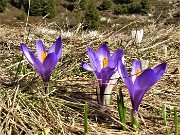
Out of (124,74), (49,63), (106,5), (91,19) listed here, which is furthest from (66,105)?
(106,5)

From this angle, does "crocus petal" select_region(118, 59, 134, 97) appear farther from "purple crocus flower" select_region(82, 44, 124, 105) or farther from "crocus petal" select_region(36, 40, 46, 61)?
"crocus petal" select_region(36, 40, 46, 61)

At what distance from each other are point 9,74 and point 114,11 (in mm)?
29599

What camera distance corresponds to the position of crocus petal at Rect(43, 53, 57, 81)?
129cm

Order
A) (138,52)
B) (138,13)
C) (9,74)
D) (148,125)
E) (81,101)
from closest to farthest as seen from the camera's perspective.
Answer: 1. (148,125)
2. (81,101)
3. (9,74)
4. (138,52)
5. (138,13)

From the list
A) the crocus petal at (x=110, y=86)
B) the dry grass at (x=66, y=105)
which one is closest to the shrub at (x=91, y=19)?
the dry grass at (x=66, y=105)

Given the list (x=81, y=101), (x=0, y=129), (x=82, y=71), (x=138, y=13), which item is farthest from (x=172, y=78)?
(x=138, y=13)

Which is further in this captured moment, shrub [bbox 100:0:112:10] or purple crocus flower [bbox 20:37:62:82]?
shrub [bbox 100:0:112:10]

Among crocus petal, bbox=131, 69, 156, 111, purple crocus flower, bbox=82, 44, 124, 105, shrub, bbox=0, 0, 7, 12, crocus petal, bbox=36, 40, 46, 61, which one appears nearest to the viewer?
crocus petal, bbox=131, 69, 156, 111

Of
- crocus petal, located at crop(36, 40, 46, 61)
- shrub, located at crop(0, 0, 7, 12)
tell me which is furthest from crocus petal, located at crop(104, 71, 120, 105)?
shrub, located at crop(0, 0, 7, 12)

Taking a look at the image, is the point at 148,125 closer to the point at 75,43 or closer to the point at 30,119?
the point at 30,119

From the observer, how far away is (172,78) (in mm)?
1755

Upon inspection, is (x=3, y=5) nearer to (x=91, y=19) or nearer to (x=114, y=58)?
(x=91, y=19)

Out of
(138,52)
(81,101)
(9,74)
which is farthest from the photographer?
(138,52)

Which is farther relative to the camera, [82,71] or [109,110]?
[82,71]
